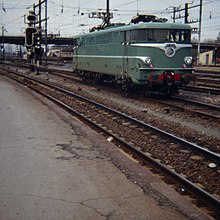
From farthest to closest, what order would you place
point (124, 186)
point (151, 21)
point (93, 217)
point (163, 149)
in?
1. point (151, 21)
2. point (163, 149)
3. point (124, 186)
4. point (93, 217)

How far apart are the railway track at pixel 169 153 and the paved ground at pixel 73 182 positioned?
28 centimetres

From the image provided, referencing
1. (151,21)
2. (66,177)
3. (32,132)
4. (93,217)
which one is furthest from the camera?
(151,21)

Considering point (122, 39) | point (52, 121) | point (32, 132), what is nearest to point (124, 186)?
point (32, 132)

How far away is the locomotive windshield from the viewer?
15.7m

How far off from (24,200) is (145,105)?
10367 mm

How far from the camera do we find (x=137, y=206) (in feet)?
16.5

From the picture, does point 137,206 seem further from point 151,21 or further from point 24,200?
point 151,21

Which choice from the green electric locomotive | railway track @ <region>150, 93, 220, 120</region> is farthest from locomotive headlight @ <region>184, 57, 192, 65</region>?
railway track @ <region>150, 93, 220, 120</region>

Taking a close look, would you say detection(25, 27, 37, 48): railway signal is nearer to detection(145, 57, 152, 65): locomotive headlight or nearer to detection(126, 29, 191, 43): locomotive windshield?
detection(126, 29, 191, 43): locomotive windshield

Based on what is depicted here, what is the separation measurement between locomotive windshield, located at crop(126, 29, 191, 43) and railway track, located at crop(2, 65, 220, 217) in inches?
187

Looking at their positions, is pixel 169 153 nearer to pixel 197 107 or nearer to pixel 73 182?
pixel 73 182

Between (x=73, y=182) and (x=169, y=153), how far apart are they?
2547mm

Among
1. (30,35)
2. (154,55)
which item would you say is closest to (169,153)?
(154,55)

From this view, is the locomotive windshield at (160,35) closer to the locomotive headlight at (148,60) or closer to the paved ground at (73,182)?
the locomotive headlight at (148,60)
